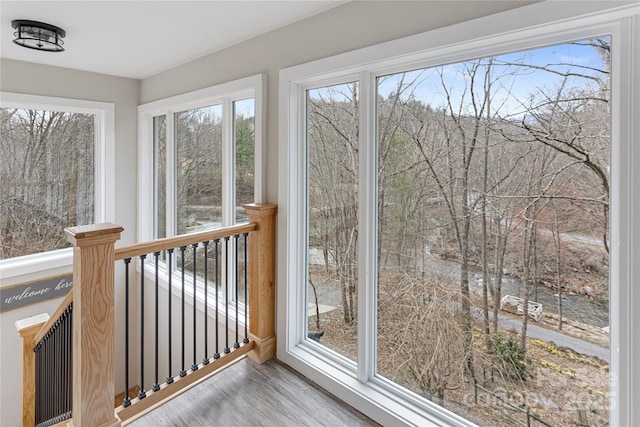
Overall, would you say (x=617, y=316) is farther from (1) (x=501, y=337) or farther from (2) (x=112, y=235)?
(2) (x=112, y=235)

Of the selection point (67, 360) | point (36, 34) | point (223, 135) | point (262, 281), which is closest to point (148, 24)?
point (36, 34)

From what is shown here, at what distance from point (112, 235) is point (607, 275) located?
6.61ft

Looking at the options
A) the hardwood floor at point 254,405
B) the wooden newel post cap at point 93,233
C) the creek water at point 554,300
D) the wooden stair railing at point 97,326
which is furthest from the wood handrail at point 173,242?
the creek water at point 554,300

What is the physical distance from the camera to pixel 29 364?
2557 mm

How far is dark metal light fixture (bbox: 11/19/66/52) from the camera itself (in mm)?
2186

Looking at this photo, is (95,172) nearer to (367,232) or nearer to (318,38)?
(318,38)

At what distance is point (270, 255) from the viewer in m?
2.34

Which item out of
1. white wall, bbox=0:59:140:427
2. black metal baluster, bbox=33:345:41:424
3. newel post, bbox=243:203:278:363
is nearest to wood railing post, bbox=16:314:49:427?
black metal baluster, bbox=33:345:41:424

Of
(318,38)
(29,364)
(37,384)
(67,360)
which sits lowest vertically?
(37,384)

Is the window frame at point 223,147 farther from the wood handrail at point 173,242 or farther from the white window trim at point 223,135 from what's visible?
the wood handrail at point 173,242

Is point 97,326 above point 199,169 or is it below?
below

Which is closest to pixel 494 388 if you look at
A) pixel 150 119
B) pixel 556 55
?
pixel 556 55

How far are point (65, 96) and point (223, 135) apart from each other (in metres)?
1.76

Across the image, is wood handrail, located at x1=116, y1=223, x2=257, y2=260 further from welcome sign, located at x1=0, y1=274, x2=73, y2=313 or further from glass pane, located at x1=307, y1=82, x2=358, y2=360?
welcome sign, located at x1=0, y1=274, x2=73, y2=313
